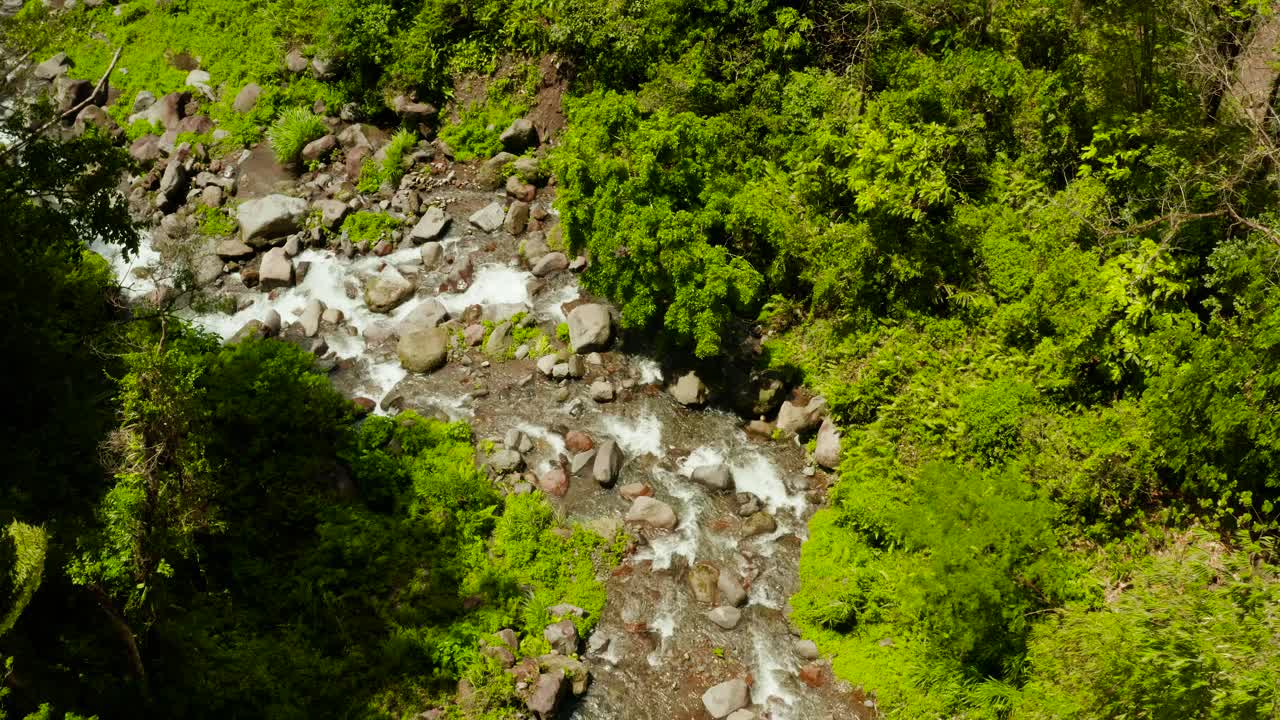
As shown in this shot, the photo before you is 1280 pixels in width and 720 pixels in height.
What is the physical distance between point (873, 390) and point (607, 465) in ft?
18.4

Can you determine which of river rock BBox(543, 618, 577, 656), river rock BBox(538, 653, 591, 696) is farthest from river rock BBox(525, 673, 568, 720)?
river rock BBox(543, 618, 577, 656)

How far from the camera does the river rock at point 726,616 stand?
15000 millimetres

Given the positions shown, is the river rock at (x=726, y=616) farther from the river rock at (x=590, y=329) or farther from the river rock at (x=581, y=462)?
the river rock at (x=590, y=329)

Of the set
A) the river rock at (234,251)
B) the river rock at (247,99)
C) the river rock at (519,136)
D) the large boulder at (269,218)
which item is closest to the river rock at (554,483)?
the river rock at (519,136)

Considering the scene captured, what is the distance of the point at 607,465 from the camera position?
55.2 ft

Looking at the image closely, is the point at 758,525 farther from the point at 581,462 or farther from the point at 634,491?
the point at 581,462

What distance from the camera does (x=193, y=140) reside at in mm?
23984

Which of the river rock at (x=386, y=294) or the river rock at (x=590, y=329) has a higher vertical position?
the river rock at (x=590, y=329)

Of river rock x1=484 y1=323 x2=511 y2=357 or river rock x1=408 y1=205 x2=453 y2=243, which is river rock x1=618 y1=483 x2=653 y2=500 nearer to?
river rock x1=484 y1=323 x2=511 y2=357

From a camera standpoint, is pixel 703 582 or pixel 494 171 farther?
pixel 494 171

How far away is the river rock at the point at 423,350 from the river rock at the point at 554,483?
3885 millimetres

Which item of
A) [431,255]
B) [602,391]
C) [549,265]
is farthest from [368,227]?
[602,391]

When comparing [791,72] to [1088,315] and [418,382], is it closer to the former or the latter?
[1088,315]

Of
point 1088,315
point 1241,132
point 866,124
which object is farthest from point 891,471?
point 1241,132
